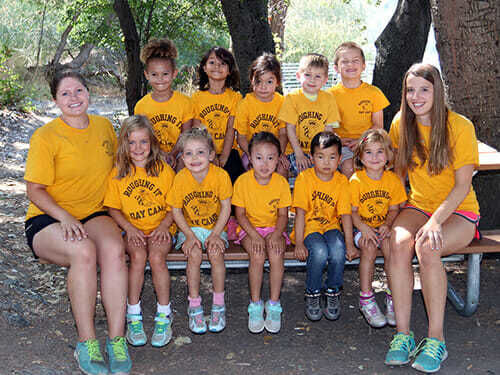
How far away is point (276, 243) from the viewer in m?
3.91

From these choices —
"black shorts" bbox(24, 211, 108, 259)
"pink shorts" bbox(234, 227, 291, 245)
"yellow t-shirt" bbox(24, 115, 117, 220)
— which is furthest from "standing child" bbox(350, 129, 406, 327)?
"black shorts" bbox(24, 211, 108, 259)

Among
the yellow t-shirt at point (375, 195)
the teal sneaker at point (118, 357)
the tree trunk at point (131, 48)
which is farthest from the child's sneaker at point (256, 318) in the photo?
the tree trunk at point (131, 48)

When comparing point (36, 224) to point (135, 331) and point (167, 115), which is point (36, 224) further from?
point (167, 115)

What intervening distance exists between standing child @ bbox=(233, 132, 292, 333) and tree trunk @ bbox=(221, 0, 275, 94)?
2.74m

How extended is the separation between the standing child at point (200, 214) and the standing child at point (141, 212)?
121 mm

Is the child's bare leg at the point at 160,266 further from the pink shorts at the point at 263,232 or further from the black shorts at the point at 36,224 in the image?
the black shorts at the point at 36,224

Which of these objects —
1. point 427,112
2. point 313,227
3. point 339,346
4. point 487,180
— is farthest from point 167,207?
point 487,180

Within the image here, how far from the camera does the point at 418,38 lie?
6660 millimetres

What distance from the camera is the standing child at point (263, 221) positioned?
12.9 ft

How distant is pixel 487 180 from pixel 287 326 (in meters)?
2.23

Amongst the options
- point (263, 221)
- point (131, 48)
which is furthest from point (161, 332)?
point (131, 48)

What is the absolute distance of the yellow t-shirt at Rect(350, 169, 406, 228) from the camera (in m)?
4.04

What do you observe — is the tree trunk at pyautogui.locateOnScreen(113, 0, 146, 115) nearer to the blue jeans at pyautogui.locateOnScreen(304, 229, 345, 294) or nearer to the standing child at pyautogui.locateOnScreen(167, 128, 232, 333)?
the standing child at pyautogui.locateOnScreen(167, 128, 232, 333)

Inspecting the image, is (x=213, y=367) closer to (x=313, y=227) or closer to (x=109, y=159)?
(x=313, y=227)
